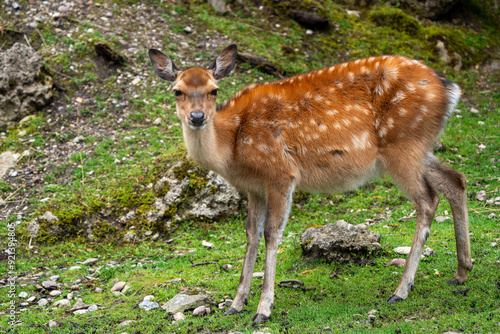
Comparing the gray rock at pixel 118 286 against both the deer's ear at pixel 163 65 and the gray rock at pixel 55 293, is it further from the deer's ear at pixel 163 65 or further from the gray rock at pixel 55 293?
the deer's ear at pixel 163 65

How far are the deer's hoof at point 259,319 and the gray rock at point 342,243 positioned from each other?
59.8 inches

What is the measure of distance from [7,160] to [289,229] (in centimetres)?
527

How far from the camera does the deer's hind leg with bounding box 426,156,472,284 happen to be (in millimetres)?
5676

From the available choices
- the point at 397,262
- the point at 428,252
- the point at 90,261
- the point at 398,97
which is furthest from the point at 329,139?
the point at 90,261

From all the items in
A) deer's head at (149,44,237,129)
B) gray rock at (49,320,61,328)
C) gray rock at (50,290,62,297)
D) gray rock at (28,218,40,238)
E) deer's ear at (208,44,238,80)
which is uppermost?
deer's ear at (208,44,238,80)

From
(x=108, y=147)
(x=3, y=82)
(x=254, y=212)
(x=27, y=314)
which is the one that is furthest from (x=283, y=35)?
(x=27, y=314)

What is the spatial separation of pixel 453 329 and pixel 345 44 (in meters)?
9.06

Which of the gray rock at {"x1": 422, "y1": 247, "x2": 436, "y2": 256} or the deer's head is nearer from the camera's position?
the deer's head

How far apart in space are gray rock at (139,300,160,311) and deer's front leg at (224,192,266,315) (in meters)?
0.87

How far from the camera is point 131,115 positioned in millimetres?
9836

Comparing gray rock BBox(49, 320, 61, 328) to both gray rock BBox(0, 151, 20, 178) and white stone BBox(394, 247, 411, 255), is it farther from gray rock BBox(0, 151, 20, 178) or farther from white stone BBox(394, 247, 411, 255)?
gray rock BBox(0, 151, 20, 178)

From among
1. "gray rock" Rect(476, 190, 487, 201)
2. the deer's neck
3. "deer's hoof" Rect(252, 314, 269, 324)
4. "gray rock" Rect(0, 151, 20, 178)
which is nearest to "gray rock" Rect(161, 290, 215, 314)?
"deer's hoof" Rect(252, 314, 269, 324)

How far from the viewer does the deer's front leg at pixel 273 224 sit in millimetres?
5480

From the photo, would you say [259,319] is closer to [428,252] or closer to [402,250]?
[402,250]
